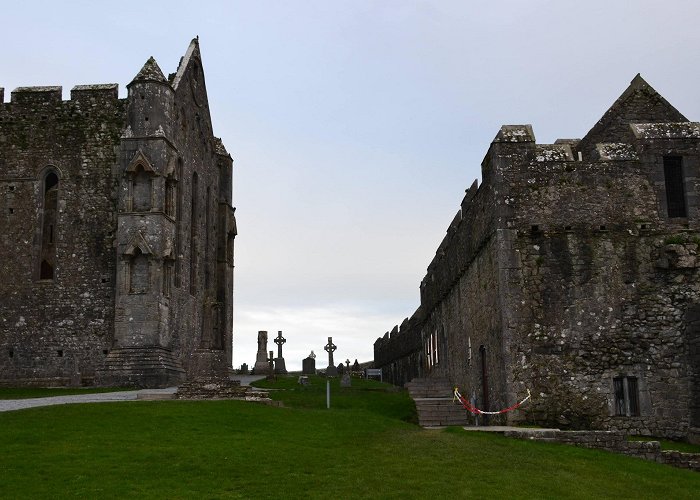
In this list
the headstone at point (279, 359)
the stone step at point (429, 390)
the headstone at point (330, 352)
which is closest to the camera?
the stone step at point (429, 390)

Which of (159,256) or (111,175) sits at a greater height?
(111,175)

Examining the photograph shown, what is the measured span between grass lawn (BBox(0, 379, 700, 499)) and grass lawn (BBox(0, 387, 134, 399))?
8161 mm

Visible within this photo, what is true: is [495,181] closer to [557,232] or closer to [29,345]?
[557,232]

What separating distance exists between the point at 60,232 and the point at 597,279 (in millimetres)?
21127

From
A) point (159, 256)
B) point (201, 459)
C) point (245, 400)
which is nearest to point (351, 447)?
point (201, 459)

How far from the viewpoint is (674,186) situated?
21.1 m

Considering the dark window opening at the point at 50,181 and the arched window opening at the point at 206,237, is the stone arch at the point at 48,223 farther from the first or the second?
the arched window opening at the point at 206,237

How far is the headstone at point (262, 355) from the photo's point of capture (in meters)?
45.0

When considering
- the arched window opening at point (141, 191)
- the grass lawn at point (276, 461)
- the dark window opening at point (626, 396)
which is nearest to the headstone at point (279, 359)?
the arched window opening at point (141, 191)

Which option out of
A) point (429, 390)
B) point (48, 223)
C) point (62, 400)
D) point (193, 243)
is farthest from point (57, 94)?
point (429, 390)

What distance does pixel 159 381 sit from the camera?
27.8m

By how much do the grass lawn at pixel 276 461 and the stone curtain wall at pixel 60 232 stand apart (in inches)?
485

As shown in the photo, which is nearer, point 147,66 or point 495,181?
point 495,181

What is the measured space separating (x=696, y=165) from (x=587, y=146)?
2943mm
